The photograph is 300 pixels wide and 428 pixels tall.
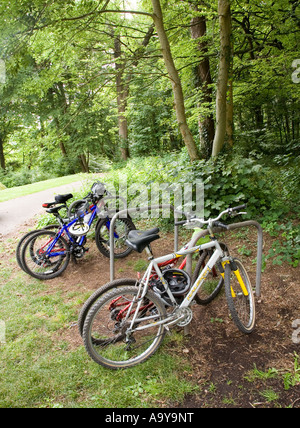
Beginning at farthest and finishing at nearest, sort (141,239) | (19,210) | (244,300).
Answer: (19,210)
(244,300)
(141,239)

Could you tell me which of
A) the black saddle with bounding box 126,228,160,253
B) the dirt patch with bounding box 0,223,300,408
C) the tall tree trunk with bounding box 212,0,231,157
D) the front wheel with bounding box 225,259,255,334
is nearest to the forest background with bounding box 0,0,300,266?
the tall tree trunk with bounding box 212,0,231,157

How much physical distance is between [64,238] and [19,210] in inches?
180

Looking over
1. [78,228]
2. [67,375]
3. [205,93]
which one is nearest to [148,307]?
[67,375]

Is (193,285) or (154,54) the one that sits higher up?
(154,54)

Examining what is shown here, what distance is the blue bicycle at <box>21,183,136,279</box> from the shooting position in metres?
3.99

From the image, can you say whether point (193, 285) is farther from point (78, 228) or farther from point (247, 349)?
point (78, 228)

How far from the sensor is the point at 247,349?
98.4 inches

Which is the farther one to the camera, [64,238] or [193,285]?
[64,238]

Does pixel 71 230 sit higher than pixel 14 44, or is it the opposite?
pixel 14 44

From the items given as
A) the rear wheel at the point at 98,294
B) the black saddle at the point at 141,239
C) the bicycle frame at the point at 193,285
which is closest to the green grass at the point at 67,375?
the bicycle frame at the point at 193,285
